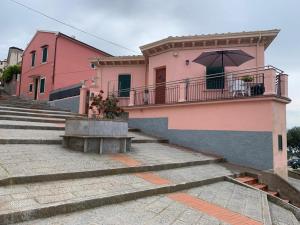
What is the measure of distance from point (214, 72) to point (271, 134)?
A: 17.1 ft

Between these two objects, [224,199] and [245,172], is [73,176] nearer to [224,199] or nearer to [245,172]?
[224,199]

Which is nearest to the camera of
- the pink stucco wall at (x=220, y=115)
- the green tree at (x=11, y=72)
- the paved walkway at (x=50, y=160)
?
the paved walkway at (x=50, y=160)

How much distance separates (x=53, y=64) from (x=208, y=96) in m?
14.3

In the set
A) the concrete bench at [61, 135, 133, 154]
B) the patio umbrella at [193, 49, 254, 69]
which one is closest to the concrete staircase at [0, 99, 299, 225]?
the concrete bench at [61, 135, 133, 154]

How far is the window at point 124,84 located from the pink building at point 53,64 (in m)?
6.73

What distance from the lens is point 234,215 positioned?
481 cm

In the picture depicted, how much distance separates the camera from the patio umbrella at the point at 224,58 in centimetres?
1121

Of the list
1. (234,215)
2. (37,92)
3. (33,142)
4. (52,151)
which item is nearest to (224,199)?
(234,215)

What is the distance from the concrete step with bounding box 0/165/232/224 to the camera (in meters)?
3.58

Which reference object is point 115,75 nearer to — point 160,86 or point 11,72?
point 160,86

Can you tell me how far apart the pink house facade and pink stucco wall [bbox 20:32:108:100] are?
6.59m

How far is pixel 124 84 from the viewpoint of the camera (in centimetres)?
1625

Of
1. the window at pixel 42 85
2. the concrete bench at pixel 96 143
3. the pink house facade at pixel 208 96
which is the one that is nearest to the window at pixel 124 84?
the pink house facade at pixel 208 96

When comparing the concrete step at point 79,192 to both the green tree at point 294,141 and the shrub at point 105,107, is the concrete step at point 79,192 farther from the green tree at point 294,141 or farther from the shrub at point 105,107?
the green tree at point 294,141
